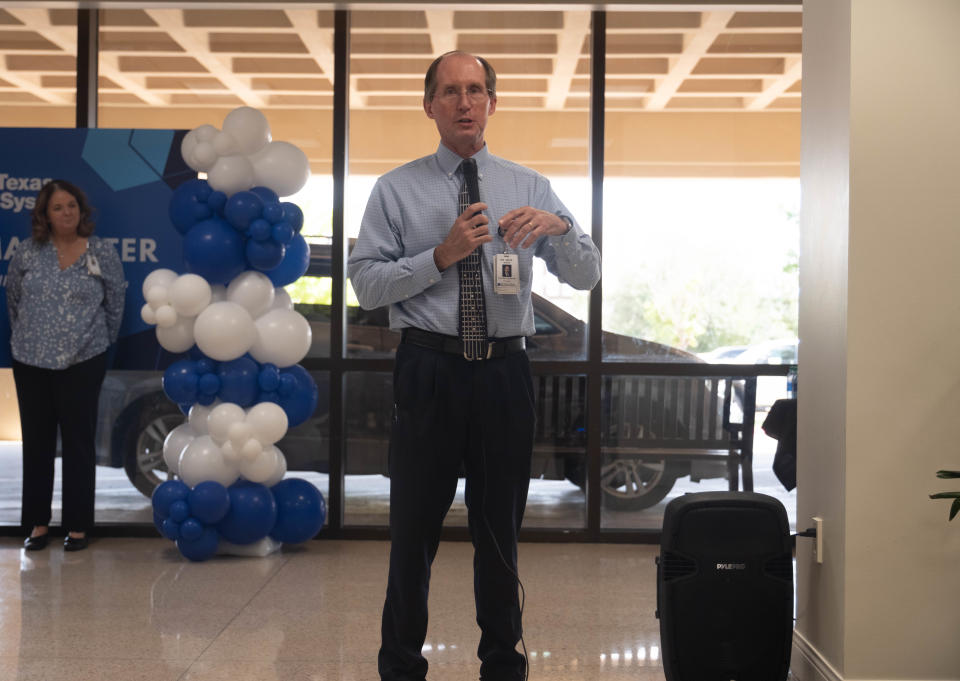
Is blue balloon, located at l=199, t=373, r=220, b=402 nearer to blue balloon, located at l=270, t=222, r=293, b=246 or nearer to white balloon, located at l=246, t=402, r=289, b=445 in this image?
white balloon, located at l=246, t=402, r=289, b=445

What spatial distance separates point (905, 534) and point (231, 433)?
2.53 m

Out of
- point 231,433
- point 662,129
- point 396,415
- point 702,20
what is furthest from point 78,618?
point 702,20

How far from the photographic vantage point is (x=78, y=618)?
10.8 ft

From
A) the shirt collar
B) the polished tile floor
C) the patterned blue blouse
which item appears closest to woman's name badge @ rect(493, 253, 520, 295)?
the shirt collar

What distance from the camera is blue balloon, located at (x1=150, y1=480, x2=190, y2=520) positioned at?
3.96 meters

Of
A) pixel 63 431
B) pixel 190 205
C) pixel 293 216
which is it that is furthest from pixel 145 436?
pixel 293 216

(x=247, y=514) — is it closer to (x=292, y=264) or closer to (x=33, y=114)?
(x=292, y=264)

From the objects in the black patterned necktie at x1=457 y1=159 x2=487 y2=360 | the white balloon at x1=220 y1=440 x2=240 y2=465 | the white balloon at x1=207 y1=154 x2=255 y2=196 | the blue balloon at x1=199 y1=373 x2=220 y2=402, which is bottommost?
the white balloon at x1=220 y1=440 x2=240 y2=465

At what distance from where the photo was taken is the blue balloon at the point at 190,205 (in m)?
3.95

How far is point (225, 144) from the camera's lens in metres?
4.02

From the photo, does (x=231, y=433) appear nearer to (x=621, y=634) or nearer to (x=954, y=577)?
(x=621, y=634)

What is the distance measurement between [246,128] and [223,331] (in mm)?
869

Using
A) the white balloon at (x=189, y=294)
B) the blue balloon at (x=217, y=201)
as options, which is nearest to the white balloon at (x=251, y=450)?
the white balloon at (x=189, y=294)

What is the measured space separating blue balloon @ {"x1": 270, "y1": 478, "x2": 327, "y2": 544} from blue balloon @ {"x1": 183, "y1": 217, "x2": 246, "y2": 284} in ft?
3.12
